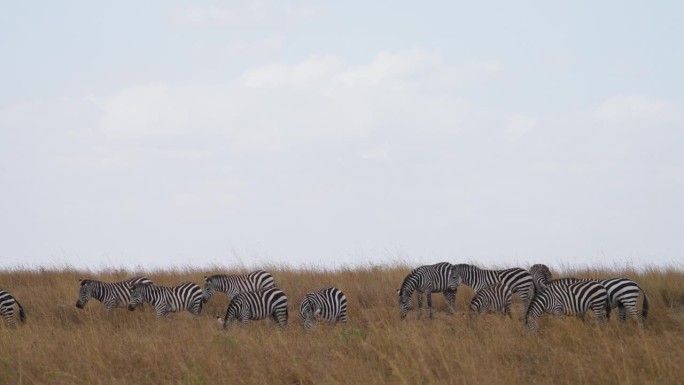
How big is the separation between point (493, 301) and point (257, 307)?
4329mm

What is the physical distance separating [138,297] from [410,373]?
853cm

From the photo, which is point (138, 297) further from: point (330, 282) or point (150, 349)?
point (150, 349)

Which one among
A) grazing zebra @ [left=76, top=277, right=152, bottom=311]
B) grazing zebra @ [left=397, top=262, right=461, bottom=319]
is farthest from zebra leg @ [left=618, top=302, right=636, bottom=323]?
grazing zebra @ [left=76, top=277, right=152, bottom=311]

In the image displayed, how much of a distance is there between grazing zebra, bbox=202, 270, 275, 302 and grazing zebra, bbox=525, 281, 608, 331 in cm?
Result: 612

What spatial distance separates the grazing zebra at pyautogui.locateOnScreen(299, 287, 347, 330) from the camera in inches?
550

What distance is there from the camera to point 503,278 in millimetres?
15734

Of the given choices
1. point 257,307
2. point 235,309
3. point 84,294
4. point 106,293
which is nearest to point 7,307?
point 84,294

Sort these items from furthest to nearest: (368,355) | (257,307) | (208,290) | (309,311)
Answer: (208,290) < (257,307) < (309,311) < (368,355)

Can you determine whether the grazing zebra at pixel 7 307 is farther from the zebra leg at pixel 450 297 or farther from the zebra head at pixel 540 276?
the zebra head at pixel 540 276

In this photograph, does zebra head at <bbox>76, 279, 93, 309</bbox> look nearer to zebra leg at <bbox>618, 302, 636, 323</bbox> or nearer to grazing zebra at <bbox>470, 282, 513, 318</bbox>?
grazing zebra at <bbox>470, 282, 513, 318</bbox>

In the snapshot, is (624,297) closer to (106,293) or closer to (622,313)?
(622,313)

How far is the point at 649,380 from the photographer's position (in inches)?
332

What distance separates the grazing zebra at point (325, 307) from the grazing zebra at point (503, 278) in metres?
3.24

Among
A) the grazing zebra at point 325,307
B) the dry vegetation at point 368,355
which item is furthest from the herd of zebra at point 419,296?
the dry vegetation at point 368,355
